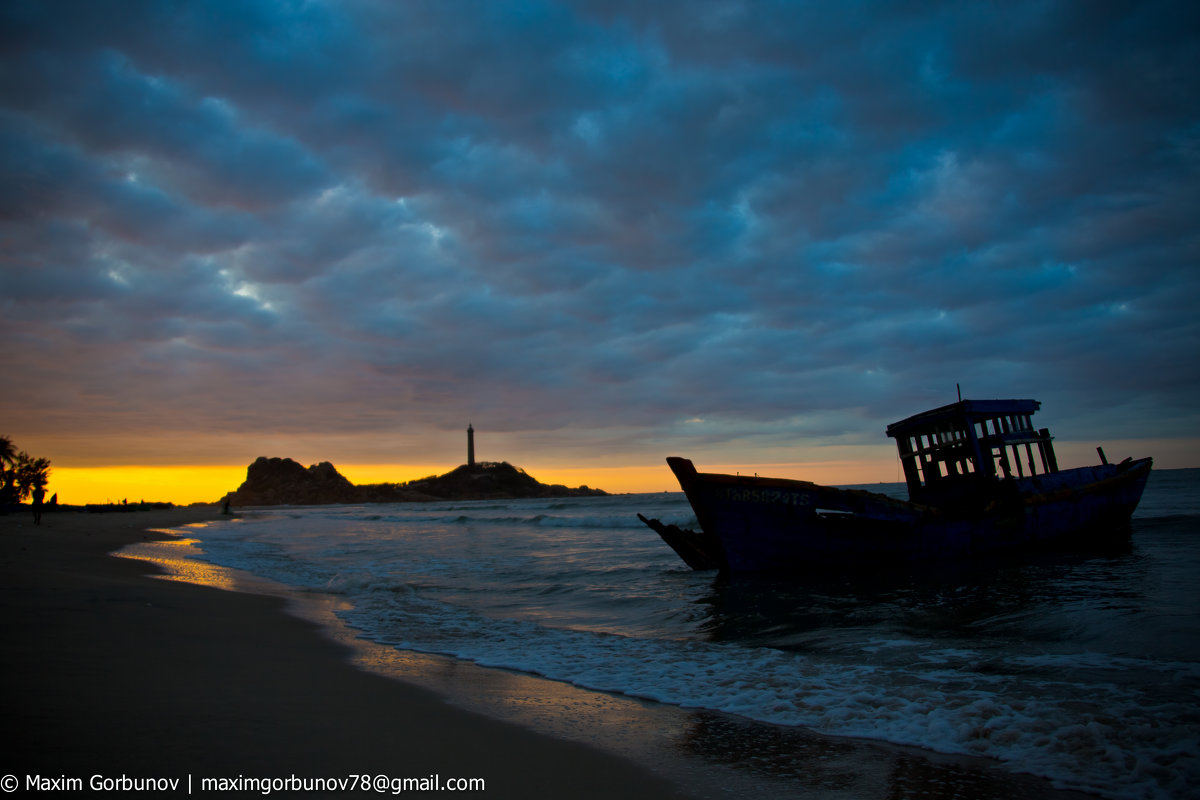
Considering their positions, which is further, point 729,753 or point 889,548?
point 889,548

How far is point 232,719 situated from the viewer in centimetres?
389

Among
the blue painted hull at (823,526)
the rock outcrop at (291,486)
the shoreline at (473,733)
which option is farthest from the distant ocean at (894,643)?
the rock outcrop at (291,486)

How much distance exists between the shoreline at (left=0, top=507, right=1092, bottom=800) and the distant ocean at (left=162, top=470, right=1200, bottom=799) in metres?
0.42

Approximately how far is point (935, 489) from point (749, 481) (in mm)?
6259

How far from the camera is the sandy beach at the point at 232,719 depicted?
10.5 ft

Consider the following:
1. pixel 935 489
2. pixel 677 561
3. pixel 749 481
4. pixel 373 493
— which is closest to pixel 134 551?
pixel 677 561

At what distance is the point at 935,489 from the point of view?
15836mm

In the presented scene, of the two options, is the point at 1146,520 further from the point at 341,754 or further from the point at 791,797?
the point at 341,754

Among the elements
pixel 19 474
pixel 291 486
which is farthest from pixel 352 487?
pixel 19 474

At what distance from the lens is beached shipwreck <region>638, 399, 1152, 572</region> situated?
1309 centimetres

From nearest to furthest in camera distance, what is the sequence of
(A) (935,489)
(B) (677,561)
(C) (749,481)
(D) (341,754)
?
(D) (341,754) < (C) (749,481) < (A) (935,489) < (B) (677,561)

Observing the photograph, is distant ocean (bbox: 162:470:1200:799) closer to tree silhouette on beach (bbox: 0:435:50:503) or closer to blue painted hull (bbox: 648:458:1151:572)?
blue painted hull (bbox: 648:458:1151:572)

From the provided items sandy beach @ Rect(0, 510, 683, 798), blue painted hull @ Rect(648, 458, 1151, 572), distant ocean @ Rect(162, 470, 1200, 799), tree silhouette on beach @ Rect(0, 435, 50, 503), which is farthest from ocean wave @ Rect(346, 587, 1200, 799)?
tree silhouette on beach @ Rect(0, 435, 50, 503)

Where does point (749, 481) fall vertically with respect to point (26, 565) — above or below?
above
